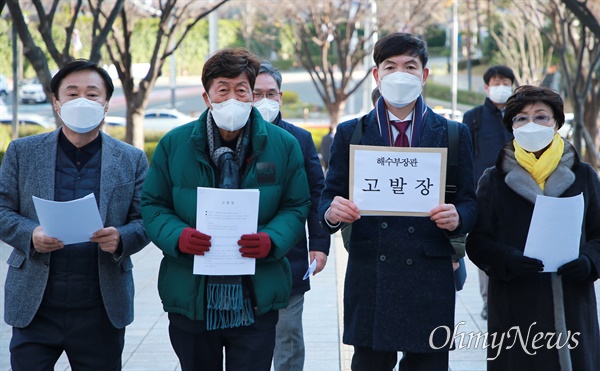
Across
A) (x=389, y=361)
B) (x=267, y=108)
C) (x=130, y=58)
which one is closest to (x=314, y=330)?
(x=267, y=108)

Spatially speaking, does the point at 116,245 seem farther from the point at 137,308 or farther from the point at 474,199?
the point at 137,308

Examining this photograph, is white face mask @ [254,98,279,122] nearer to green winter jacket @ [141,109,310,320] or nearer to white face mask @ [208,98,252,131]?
green winter jacket @ [141,109,310,320]

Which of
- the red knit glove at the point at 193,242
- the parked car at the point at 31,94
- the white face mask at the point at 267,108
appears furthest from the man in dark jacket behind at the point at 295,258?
the parked car at the point at 31,94

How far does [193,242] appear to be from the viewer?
3545mm

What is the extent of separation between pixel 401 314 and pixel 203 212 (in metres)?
0.99

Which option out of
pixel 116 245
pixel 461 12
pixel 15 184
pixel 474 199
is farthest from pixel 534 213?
pixel 461 12

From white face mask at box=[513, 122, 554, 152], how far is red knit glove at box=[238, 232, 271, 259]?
4.28 feet

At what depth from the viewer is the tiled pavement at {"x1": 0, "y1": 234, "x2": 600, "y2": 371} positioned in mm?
6340

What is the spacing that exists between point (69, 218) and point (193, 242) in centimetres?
58

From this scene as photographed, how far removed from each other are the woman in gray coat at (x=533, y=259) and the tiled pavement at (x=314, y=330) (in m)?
2.29

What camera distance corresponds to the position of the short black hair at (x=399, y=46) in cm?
385

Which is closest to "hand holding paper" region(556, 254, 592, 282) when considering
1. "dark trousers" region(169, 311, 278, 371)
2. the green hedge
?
"dark trousers" region(169, 311, 278, 371)

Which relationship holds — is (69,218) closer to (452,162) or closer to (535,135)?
(452,162)

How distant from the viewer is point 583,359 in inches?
153
